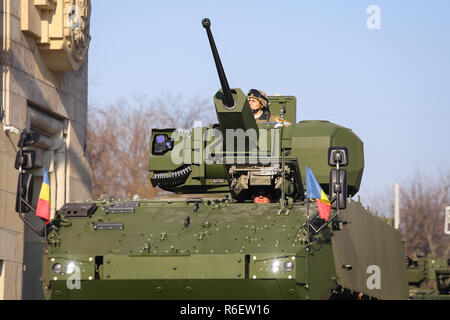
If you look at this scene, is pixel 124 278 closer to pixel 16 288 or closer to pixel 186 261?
pixel 186 261

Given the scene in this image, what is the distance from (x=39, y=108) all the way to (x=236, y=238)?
13246 millimetres

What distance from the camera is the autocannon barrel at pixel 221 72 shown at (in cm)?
1280

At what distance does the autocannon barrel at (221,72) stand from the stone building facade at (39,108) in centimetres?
845

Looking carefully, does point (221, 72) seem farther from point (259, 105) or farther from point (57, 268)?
point (259, 105)

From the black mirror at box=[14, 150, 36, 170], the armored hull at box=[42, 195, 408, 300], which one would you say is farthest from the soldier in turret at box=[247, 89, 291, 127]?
the black mirror at box=[14, 150, 36, 170]

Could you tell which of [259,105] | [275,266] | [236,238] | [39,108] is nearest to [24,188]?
[236,238]

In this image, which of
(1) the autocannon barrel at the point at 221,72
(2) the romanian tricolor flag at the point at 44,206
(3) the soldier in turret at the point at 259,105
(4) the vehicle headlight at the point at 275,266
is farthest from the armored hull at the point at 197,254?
(3) the soldier in turret at the point at 259,105

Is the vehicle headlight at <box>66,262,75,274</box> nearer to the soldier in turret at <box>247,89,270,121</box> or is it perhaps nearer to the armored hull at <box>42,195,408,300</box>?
the armored hull at <box>42,195,408,300</box>

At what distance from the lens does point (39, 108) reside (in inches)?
960

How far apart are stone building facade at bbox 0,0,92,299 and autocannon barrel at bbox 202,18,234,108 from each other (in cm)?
845

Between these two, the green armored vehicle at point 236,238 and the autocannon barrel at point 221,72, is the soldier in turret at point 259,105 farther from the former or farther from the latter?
the autocannon barrel at point 221,72

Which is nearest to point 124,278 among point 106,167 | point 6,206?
point 6,206

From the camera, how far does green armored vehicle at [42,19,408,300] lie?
11711 mm

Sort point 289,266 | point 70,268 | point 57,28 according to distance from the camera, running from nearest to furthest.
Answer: point 289,266 < point 70,268 < point 57,28
